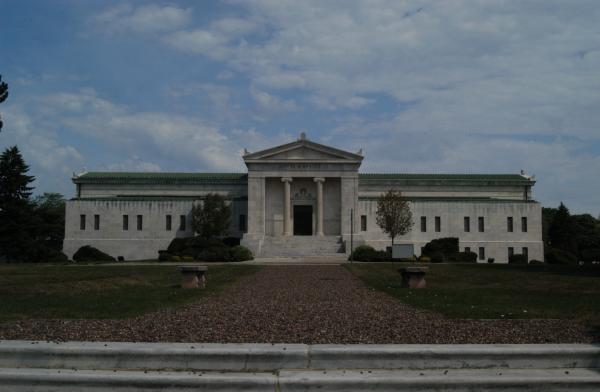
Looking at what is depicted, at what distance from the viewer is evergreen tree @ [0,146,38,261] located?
2227 inches

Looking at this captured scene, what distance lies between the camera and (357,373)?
318 inches

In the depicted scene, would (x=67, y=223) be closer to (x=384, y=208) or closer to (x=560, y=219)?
(x=384, y=208)

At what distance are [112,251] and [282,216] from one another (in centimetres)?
1933

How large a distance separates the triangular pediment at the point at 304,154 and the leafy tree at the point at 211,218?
6631 mm

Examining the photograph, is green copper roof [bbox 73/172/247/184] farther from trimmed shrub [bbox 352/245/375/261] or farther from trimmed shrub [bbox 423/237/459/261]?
trimmed shrub [bbox 423/237/459/261]

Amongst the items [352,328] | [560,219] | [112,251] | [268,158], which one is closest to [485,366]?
[352,328]

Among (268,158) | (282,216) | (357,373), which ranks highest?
(268,158)

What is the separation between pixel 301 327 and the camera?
460 inches

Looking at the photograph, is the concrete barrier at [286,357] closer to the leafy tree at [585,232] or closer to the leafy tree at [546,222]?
the leafy tree at [585,232]

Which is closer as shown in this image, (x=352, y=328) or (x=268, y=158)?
(x=352, y=328)

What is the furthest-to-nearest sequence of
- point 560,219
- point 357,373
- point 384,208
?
point 560,219, point 384,208, point 357,373

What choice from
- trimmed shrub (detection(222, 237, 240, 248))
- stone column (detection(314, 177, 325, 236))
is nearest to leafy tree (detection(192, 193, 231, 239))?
trimmed shrub (detection(222, 237, 240, 248))

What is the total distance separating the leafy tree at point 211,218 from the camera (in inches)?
2377

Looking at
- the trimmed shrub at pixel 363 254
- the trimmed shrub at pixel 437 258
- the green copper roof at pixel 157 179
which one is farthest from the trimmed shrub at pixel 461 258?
the green copper roof at pixel 157 179
